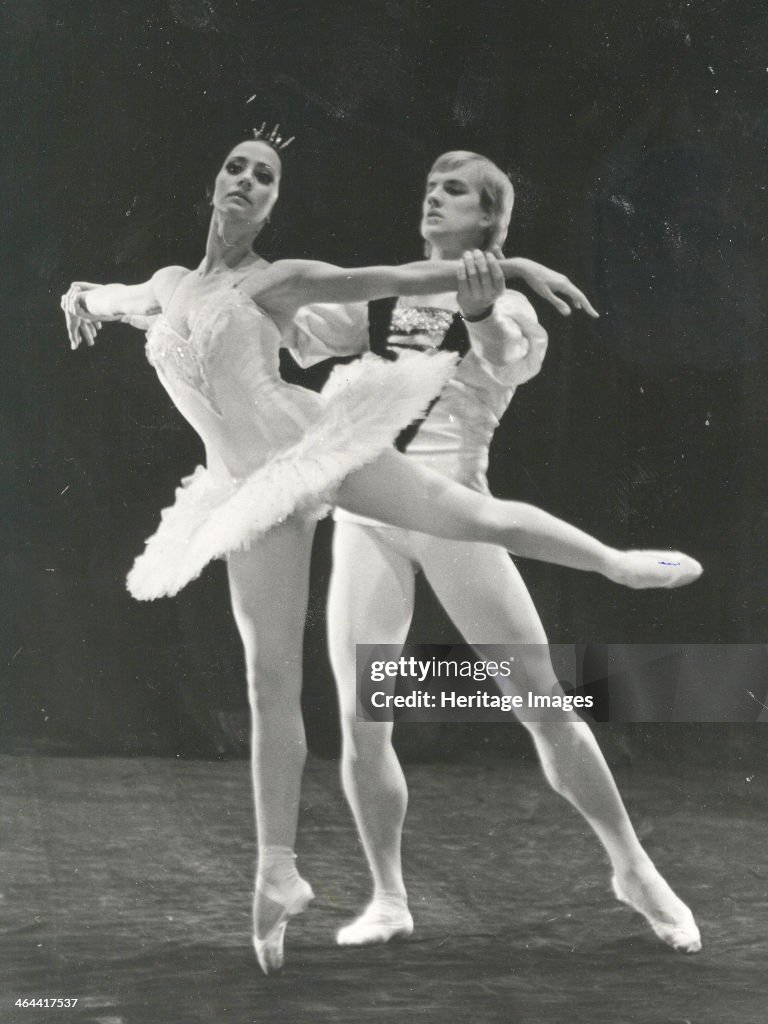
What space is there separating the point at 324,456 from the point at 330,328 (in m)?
0.27

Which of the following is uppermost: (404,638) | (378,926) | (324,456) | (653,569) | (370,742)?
(324,456)

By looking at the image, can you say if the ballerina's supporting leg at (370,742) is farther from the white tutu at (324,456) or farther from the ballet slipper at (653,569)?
the ballet slipper at (653,569)

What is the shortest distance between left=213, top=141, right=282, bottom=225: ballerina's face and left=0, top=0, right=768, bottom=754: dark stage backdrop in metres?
0.04

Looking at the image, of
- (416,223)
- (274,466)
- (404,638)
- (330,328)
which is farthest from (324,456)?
(416,223)

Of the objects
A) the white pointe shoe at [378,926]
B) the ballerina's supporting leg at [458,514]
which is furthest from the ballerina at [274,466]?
the white pointe shoe at [378,926]

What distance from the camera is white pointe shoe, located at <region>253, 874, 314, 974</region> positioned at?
224 cm

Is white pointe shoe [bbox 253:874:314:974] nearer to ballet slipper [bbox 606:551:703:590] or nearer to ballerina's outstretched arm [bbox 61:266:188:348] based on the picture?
ballet slipper [bbox 606:551:703:590]

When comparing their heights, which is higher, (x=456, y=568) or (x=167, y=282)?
(x=167, y=282)

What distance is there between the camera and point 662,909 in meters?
2.23

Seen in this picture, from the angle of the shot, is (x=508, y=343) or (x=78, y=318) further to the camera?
(x=78, y=318)

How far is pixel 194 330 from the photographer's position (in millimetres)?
2180

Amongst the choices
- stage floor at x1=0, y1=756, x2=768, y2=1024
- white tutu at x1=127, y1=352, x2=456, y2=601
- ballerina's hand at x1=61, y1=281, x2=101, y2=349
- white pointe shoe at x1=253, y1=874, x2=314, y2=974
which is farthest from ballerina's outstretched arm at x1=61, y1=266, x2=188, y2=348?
white pointe shoe at x1=253, y1=874, x2=314, y2=974

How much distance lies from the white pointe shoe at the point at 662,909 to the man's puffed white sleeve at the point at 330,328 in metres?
1.25

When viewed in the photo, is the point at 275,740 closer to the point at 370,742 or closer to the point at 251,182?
the point at 370,742
